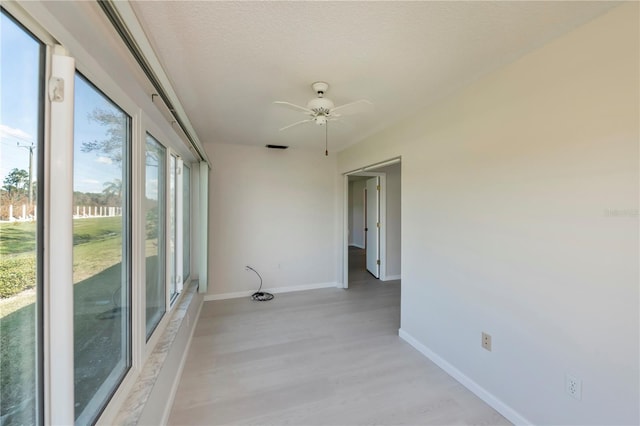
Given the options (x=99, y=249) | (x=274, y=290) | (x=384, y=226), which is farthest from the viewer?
(x=384, y=226)

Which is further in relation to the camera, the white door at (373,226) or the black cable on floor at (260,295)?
the white door at (373,226)

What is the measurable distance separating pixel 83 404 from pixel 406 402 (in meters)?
1.95

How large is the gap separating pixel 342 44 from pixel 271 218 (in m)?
3.29

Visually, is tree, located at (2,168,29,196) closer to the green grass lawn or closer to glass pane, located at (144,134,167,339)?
the green grass lawn

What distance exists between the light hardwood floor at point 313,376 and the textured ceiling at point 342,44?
2.43 meters

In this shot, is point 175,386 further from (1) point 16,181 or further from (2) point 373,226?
(2) point 373,226

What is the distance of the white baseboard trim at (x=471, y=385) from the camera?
1.83 metres

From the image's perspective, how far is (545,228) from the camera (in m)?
1.68

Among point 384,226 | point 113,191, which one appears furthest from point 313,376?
point 384,226

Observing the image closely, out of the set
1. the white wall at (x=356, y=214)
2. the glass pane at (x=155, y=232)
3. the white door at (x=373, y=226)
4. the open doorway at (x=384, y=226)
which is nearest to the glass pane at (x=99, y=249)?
the glass pane at (x=155, y=232)

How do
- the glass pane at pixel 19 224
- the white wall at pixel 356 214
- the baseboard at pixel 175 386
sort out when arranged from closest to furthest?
the glass pane at pixel 19 224 → the baseboard at pixel 175 386 → the white wall at pixel 356 214

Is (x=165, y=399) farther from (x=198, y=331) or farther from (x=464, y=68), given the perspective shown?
(x=464, y=68)

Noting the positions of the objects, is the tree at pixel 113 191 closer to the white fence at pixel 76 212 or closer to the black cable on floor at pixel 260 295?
the white fence at pixel 76 212

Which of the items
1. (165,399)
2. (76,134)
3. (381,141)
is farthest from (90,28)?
(381,141)
